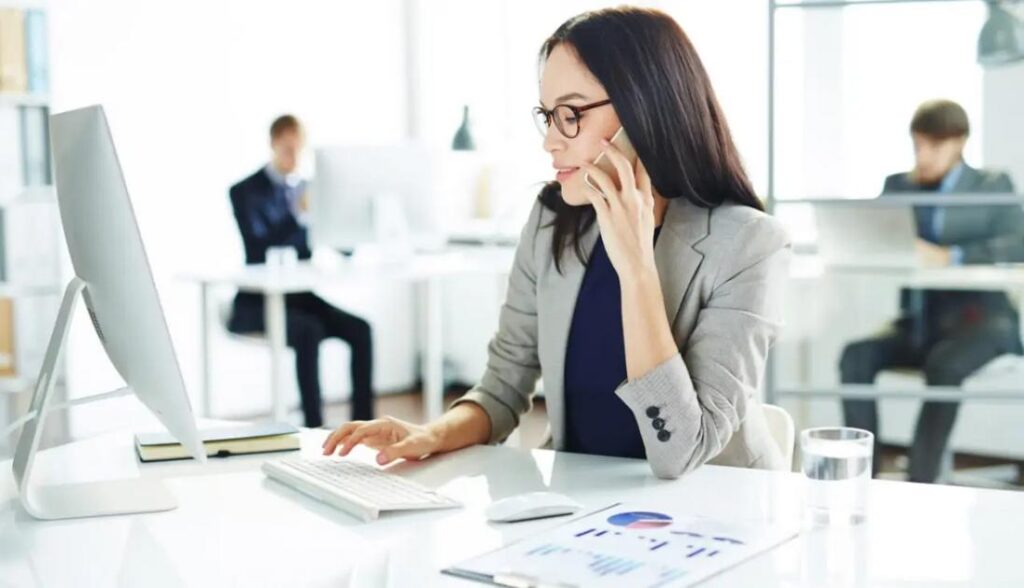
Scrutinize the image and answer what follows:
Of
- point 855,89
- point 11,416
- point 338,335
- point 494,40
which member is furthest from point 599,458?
point 494,40

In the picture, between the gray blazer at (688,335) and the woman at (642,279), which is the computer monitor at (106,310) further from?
the gray blazer at (688,335)

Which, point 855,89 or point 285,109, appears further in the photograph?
point 285,109

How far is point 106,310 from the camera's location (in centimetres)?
144

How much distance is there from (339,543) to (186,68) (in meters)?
4.57

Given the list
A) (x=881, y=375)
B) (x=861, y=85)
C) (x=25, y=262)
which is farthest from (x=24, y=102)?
(x=881, y=375)

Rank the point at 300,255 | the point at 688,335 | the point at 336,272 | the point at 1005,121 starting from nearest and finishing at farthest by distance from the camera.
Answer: the point at 688,335, the point at 1005,121, the point at 336,272, the point at 300,255

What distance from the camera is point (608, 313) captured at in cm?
190

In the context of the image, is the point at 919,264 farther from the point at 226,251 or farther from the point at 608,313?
the point at 226,251

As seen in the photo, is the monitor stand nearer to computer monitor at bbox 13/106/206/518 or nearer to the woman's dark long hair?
computer monitor at bbox 13/106/206/518

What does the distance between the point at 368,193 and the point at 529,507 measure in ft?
11.8

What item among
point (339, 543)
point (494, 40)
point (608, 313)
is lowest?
point (339, 543)

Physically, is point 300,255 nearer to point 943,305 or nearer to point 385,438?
point 943,305

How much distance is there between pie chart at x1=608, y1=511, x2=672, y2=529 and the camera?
4.31ft

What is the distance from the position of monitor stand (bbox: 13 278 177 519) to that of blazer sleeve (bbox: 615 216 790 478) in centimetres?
61
